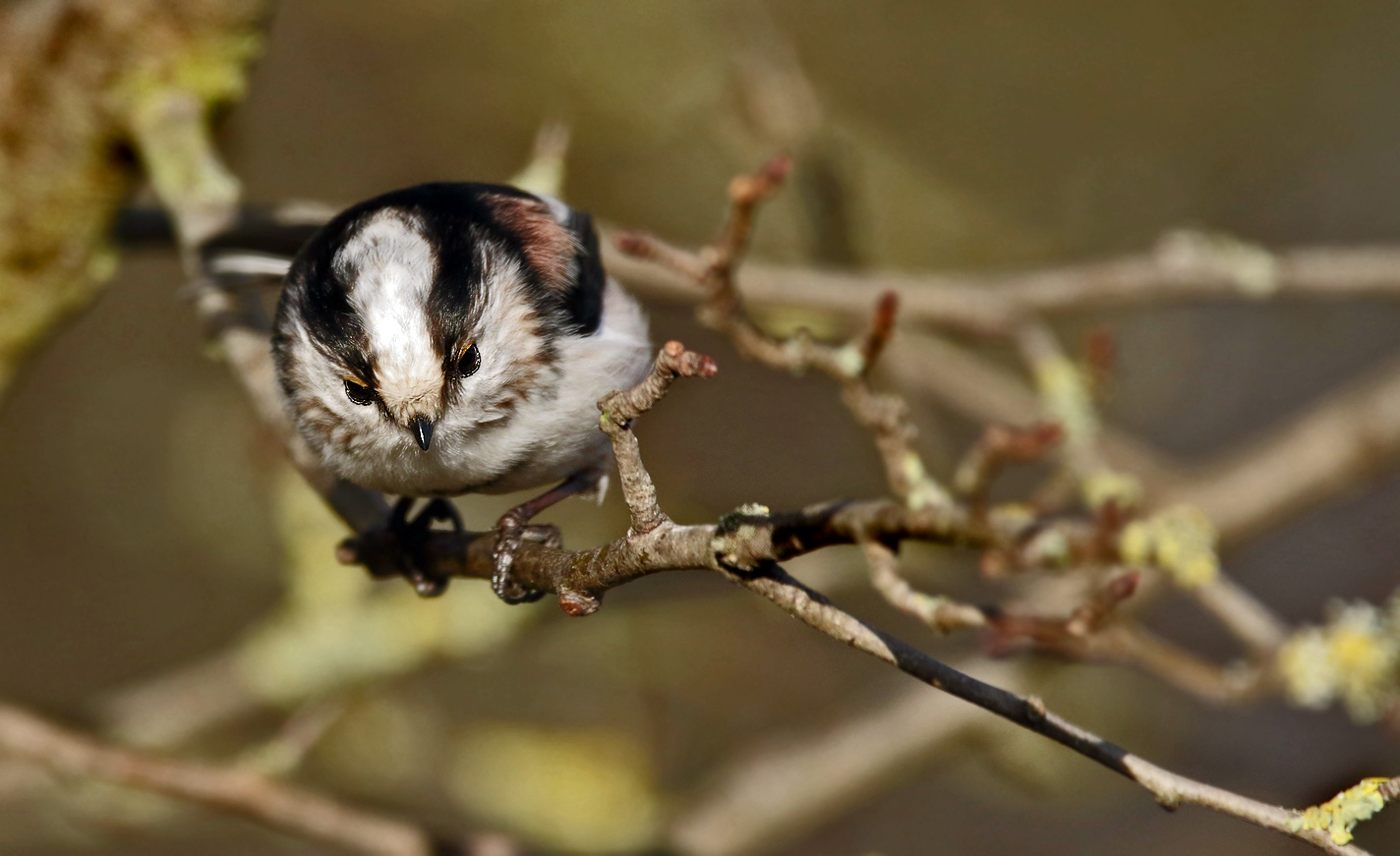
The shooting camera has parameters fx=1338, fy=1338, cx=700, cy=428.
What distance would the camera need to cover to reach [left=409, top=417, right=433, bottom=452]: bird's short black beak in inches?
96.0

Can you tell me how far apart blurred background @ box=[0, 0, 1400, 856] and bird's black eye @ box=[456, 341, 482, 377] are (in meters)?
2.00

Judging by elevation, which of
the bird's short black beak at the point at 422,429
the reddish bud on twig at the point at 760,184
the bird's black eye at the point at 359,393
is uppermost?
the reddish bud on twig at the point at 760,184

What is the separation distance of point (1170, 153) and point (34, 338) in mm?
5544

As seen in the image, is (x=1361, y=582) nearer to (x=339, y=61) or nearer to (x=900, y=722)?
(x=900, y=722)

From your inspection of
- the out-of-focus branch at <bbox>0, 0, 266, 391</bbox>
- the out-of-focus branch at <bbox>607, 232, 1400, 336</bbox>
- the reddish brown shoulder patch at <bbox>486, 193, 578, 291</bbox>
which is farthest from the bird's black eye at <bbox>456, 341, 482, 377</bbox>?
the out-of-focus branch at <bbox>607, 232, 1400, 336</bbox>

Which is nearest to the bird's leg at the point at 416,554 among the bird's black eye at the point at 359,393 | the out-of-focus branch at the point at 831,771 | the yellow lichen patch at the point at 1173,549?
the bird's black eye at the point at 359,393

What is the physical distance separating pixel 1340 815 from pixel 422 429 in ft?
5.23

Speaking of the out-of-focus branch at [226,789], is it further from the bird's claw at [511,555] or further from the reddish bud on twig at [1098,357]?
the reddish bud on twig at [1098,357]

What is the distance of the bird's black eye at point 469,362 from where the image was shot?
2.54 meters

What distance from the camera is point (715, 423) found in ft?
22.0

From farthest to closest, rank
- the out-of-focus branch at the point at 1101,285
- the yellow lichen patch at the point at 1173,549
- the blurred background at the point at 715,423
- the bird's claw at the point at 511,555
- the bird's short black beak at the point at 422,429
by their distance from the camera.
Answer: the blurred background at the point at 715,423, the out-of-focus branch at the point at 1101,285, the yellow lichen patch at the point at 1173,549, the bird's short black beak at the point at 422,429, the bird's claw at the point at 511,555

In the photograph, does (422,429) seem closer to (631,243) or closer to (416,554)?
(416,554)

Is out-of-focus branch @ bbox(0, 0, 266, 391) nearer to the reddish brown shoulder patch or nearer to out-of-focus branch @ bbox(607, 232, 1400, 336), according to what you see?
the reddish brown shoulder patch

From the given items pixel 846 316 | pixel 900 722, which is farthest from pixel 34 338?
pixel 900 722
